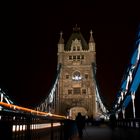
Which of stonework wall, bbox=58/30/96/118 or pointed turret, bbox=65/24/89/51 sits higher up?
pointed turret, bbox=65/24/89/51

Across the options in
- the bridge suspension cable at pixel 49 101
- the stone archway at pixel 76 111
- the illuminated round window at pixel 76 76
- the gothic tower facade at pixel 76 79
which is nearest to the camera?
the bridge suspension cable at pixel 49 101

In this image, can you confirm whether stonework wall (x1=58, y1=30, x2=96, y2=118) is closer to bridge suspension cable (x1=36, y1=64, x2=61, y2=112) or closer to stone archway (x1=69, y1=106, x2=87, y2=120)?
bridge suspension cable (x1=36, y1=64, x2=61, y2=112)

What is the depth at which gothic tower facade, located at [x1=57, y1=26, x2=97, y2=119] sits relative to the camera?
56103 mm

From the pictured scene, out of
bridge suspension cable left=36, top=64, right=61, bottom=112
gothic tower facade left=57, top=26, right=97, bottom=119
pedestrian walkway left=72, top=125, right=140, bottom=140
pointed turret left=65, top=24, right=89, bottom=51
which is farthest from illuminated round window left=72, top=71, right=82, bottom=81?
pedestrian walkway left=72, top=125, right=140, bottom=140

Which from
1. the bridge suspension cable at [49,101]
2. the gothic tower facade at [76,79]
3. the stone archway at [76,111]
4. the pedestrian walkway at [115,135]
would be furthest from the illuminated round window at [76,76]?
the pedestrian walkway at [115,135]

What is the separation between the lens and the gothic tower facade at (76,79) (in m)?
56.1

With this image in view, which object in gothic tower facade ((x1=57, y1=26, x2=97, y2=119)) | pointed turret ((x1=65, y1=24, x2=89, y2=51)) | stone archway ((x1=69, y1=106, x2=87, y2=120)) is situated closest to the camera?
gothic tower facade ((x1=57, y1=26, x2=97, y2=119))

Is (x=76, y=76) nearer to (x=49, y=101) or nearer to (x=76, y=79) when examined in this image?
(x=76, y=79)

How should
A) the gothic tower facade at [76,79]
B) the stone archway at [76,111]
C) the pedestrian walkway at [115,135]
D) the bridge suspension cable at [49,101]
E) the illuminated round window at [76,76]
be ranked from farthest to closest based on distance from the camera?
the stone archway at [76,111], the illuminated round window at [76,76], the gothic tower facade at [76,79], the bridge suspension cable at [49,101], the pedestrian walkway at [115,135]

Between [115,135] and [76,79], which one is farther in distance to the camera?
[76,79]

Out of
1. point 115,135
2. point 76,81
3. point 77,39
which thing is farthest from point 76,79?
point 115,135

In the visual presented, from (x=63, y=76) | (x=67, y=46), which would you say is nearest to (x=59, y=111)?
(x=63, y=76)

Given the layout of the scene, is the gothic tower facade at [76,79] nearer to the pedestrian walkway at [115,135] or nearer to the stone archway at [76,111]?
the stone archway at [76,111]

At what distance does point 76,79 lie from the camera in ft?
192
